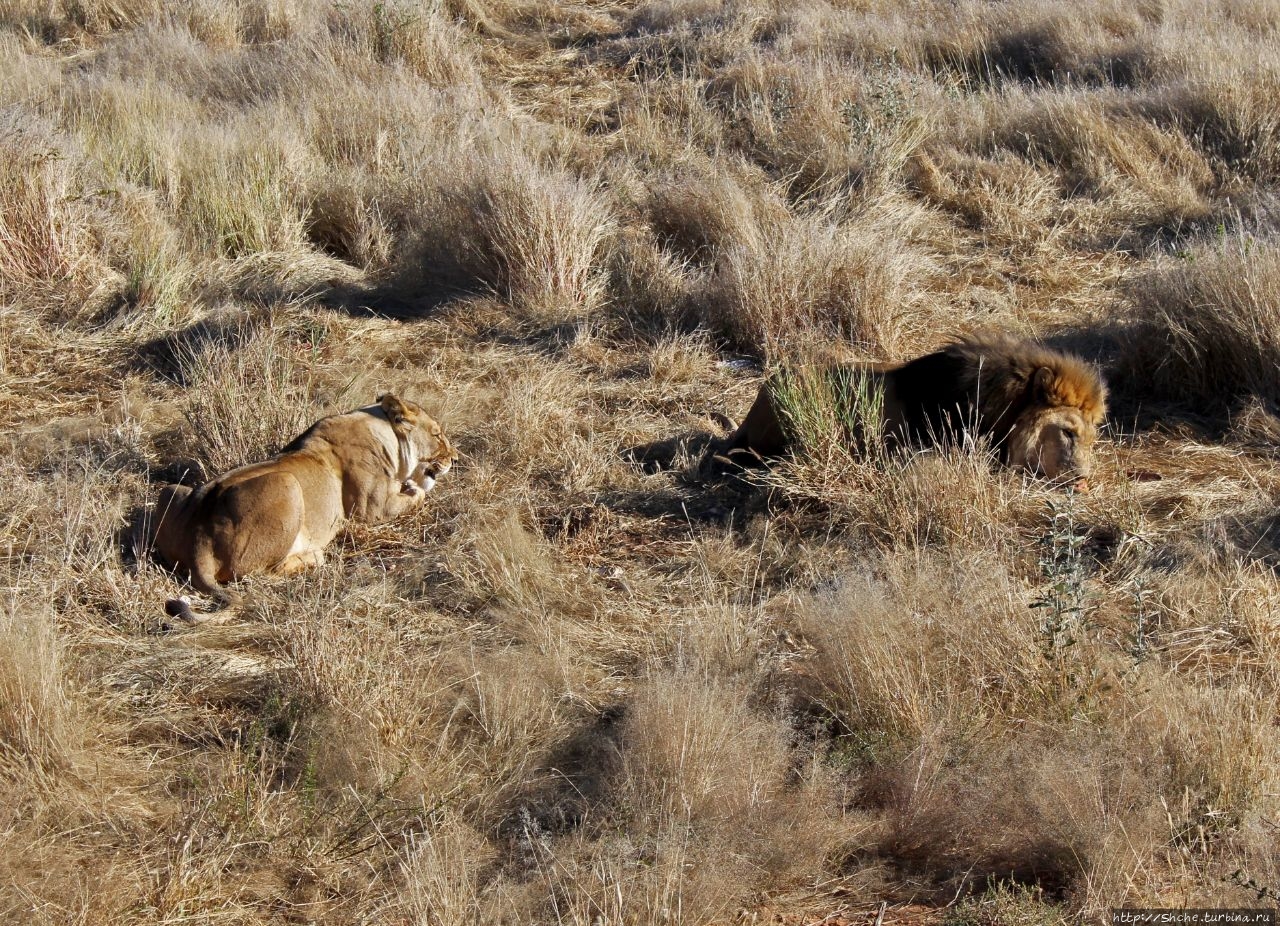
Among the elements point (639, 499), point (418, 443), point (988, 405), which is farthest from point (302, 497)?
point (988, 405)

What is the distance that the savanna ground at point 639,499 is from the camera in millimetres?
4066

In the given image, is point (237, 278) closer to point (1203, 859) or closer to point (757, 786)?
point (757, 786)

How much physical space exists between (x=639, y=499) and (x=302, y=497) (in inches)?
66.3

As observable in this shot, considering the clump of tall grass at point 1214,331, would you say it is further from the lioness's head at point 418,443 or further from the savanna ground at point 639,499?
the lioness's head at point 418,443

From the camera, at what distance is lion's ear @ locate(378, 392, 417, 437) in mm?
6652

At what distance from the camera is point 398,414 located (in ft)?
21.9

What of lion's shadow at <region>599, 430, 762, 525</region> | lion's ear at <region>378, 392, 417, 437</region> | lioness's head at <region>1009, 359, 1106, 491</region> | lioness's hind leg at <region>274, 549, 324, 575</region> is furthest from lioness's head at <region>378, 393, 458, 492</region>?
lioness's head at <region>1009, 359, 1106, 491</region>

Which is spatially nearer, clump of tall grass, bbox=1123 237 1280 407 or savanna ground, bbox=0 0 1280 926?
savanna ground, bbox=0 0 1280 926

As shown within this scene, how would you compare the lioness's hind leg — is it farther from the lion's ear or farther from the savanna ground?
the lion's ear

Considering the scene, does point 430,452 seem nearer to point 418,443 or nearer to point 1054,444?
point 418,443

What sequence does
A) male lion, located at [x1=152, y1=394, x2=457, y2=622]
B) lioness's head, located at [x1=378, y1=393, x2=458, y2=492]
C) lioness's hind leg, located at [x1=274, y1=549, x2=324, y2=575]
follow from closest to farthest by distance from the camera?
male lion, located at [x1=152, y1=394, x2=457, y2=622], lioness's hind leg, located at [x1=274, y1=549, x2=324, y2=575], lioness's head, located at [x1=378, y1=393, x2=458, y2=492]

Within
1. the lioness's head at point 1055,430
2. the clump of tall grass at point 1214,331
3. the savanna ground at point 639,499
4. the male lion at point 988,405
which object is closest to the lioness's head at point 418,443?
the savanna ground at point 639,499

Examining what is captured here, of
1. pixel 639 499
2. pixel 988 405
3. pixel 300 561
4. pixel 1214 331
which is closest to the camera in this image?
pixel 300 561

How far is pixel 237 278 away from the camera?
8727mm
